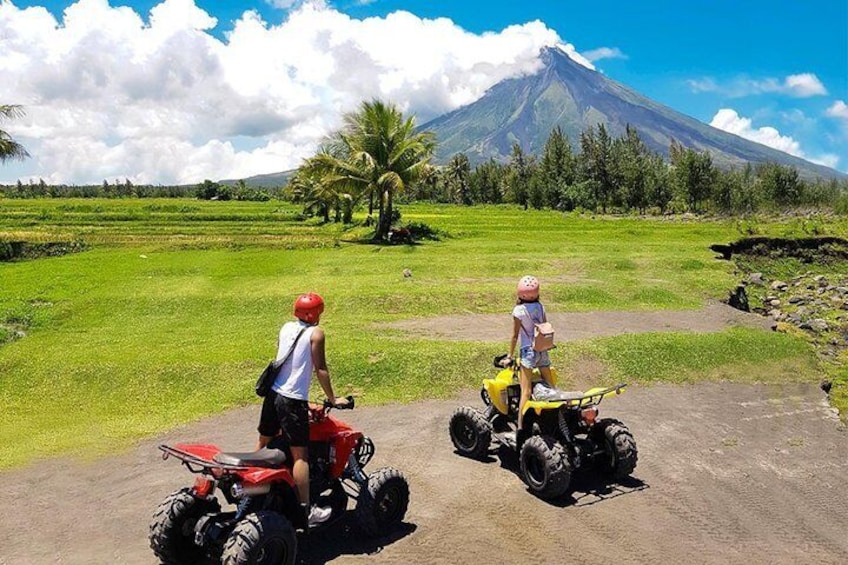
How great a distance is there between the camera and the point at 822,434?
32.7 feet

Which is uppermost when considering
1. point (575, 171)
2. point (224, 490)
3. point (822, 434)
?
point (575, 171)

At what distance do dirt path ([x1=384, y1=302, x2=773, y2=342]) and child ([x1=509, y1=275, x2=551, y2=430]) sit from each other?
6.73 m

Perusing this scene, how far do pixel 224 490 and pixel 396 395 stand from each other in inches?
233

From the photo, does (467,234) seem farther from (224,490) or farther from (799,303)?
(224,490)

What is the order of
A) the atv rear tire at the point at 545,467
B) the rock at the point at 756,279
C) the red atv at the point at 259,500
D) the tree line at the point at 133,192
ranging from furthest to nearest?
1. the tree line at the point at 133,192
2. the rock at the point at 756,279
3. the atv rear tire at the point at 545,467
4. the red atv at the point at 259,500

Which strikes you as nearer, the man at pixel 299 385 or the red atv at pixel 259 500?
the red atv at pixel 259 500

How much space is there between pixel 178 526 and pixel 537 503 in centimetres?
390

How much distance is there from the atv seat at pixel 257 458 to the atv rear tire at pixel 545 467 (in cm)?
305

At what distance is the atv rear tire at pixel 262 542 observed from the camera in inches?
200

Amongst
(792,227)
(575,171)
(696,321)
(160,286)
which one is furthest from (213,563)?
(575,171)

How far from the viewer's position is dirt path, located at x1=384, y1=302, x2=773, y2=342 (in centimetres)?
1552

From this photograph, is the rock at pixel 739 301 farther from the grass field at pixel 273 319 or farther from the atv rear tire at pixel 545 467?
the atv rear tire at pixel 545 467

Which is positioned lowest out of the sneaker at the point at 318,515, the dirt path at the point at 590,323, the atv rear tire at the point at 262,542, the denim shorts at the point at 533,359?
the dirt path at the point at 590,323

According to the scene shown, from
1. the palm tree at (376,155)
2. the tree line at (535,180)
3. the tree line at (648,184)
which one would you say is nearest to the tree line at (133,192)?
the tree line at (535,180)
